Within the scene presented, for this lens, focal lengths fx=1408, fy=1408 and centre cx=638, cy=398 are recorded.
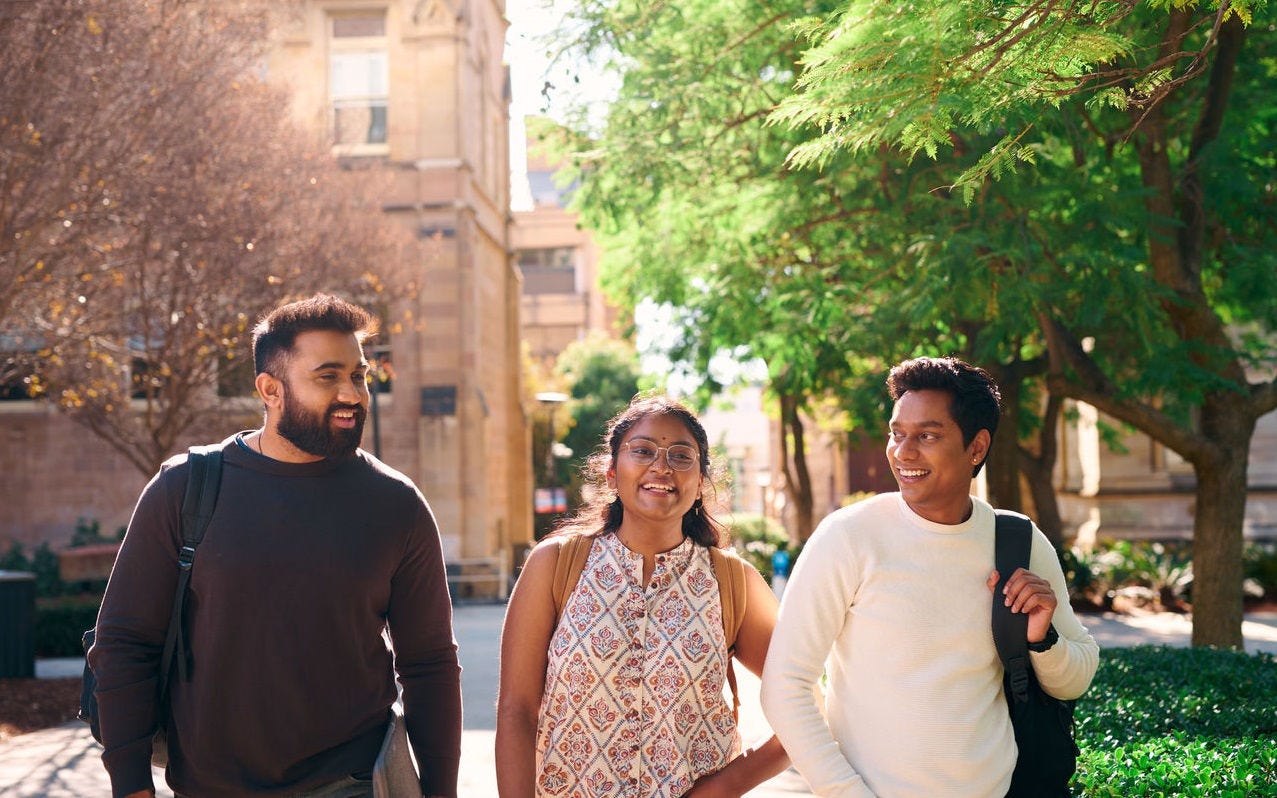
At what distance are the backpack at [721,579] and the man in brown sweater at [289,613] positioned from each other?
39cm

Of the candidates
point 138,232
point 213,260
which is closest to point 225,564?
point 138,232

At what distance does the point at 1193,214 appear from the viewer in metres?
10.9

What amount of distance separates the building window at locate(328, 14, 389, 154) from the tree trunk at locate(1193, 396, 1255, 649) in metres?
20.1

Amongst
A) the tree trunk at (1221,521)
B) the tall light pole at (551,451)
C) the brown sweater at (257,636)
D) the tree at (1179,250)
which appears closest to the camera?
the brown sweater at (257,636)

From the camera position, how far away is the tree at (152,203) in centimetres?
1109

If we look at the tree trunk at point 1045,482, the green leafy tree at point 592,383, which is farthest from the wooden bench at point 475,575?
the green leafy tree at point 592,383

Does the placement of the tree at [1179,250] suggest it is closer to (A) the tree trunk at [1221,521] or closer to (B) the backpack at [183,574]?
(A) the tree trunk at [1221,521]

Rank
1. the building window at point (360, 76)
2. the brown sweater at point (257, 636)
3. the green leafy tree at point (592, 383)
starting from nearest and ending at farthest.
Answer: the brown sweater at point (257, 636)
the building window at point (360, 76)
the green leafy tree at point (592, 383)

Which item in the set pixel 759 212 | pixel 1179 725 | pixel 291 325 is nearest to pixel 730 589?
pixel 291 325

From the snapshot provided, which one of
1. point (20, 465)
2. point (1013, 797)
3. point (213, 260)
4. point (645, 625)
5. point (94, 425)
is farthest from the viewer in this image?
point (20, 465)

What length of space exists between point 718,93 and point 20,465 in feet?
65.6

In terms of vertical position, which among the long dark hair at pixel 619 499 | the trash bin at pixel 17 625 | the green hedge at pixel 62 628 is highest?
the long dark hair at pixel 619 499

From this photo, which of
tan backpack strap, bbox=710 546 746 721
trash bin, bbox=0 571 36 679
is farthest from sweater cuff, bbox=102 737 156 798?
trash bin, bbox=0 571 36 679

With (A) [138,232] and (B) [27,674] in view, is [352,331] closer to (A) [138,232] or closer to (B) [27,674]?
(A) [138,232]
